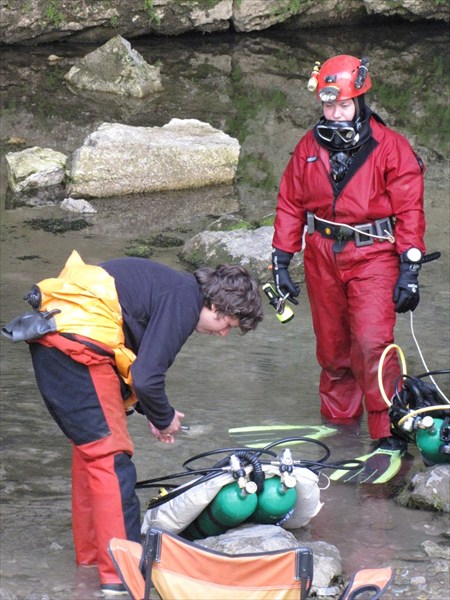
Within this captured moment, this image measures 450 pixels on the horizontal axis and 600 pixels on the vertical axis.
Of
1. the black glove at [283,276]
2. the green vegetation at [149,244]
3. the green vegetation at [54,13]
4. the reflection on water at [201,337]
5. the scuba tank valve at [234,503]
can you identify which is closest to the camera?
the scuba tank valve at [234,503]

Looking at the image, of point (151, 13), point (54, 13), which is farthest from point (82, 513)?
point (151, 13)

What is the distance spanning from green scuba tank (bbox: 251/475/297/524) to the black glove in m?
1.42

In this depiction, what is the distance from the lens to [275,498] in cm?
382

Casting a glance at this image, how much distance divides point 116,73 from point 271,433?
781 centimetres

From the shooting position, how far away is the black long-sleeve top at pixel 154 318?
3.58 meters

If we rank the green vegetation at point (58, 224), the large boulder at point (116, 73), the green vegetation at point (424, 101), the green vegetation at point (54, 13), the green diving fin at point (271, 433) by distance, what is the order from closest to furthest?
1. the green diving fin at point (271, 433)
2. the green vegetation at point (58, 224)
3. the green vegetation at point (424, 101)
4. the large boulder at point (116, 73)
5. the green vegetation at point (54, 13)

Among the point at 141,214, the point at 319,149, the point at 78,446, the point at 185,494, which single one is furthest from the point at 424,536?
the point at 141,214

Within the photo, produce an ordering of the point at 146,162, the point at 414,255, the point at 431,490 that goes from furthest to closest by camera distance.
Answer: the point at 146,162
the point at 414,255
the point at 431,490

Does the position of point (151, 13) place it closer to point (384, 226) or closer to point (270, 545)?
point (384, 226)

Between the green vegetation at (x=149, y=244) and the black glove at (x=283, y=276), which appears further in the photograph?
the green vegetation at (x=149, y=244)

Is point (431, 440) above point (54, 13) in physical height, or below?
below

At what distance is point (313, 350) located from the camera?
20.0 feet

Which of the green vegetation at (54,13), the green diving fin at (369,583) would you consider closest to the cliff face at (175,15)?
the green vegetation at (54,13)

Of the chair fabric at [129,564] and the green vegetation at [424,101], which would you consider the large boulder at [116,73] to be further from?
the chair fabric at [129,564]
